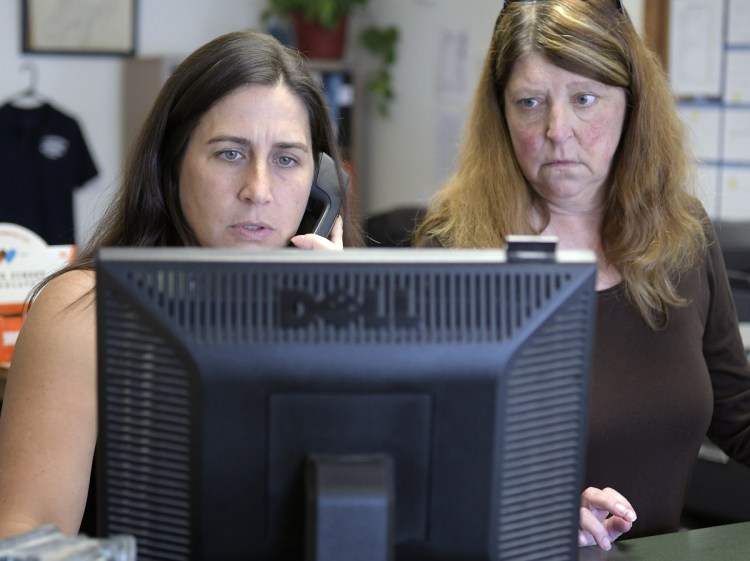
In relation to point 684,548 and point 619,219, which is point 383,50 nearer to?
point 619,219

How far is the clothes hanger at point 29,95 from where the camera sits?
15.4 ft

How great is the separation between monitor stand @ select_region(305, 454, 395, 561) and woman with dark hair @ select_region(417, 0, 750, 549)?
2.75ft

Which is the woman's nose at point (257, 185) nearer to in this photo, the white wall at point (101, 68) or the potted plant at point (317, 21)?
the white wall at point (101, 68)

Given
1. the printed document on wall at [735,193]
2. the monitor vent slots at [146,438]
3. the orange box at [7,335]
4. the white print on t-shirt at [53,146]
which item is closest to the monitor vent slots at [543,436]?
the monitor vent slots at [146,438]

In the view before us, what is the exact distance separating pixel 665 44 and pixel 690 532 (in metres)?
2.73

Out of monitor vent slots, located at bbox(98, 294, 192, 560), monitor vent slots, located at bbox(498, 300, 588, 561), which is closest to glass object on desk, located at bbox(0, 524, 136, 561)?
monitor vent slots, located at bbox(98, 294, 192, 560)

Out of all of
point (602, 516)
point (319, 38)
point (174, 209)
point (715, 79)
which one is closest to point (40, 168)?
point (319, 38)

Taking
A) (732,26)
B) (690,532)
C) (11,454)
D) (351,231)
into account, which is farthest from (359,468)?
(732,26)

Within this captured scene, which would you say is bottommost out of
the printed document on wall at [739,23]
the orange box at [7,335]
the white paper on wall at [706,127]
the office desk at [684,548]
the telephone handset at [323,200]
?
the office desk at [684,548]

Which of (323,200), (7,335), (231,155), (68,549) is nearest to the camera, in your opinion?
(68,549)

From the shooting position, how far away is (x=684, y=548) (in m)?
1.34

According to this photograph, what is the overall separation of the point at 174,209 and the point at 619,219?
76 centimetres

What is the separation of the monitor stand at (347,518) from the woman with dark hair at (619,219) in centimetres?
84

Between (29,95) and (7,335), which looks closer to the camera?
(7,335)
